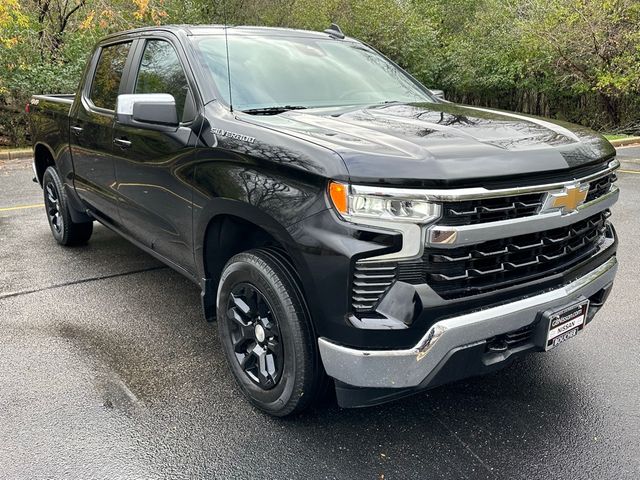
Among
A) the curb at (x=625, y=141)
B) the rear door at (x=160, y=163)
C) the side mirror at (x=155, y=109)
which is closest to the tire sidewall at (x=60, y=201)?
the rear door at (x=160, y=163)

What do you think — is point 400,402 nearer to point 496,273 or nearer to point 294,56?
point 496,273

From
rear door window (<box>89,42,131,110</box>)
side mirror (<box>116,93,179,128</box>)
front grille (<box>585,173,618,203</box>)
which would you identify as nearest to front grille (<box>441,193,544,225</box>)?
front grille (<box>585,173,618,203</box>)

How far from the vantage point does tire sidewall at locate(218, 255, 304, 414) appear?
8.24 ft

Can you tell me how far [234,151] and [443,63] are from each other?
68.3 ft

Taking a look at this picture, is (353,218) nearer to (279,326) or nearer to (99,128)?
(279,326)

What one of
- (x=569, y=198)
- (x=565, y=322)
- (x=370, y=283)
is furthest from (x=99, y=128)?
(x=565, y=322)

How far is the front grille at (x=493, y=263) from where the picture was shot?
7.36ft

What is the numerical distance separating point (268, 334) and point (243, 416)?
1.62ft

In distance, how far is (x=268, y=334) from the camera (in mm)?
2730

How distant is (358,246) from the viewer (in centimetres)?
221

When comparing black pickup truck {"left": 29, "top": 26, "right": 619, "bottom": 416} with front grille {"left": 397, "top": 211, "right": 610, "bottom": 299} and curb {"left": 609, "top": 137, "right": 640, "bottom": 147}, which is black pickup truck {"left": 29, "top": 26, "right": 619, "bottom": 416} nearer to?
front grille {"left": 397, "top": 211, "right": 610, "bottom": 299}

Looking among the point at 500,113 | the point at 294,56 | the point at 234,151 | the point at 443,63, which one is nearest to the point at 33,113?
the point at 294,56

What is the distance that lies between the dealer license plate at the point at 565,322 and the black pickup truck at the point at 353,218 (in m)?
0.01

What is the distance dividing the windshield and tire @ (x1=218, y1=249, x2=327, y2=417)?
3.30ft
